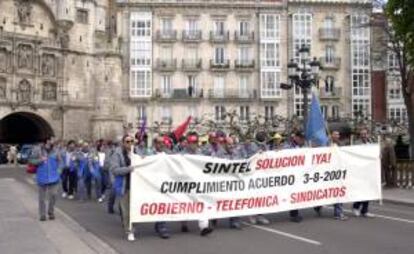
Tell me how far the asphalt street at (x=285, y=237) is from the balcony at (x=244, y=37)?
2174 inches

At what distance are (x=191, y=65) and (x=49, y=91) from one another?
14142 millimetres

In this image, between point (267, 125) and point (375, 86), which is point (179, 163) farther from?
point (375, 86)

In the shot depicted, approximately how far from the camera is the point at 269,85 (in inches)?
2771

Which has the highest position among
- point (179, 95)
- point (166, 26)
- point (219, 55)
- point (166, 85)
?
point (166, 26)

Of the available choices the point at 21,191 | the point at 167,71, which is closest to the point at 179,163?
the point at 21,191

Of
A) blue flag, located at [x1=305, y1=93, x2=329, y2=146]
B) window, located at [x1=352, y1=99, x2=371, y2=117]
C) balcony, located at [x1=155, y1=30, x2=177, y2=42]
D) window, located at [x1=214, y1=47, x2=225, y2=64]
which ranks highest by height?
balcony, located at [x1=155, y1=30, x2=177, y2=42]

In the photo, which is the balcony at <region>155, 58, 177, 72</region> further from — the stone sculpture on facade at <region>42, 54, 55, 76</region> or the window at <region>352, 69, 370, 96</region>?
the window at <region>352, 69, 370, 96</region>

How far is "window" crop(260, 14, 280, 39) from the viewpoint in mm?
70875

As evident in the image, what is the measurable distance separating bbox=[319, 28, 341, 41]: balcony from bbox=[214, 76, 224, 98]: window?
11.1m

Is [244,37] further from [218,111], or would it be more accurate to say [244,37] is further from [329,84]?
[329,84]

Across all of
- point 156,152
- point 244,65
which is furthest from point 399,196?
point 244,65

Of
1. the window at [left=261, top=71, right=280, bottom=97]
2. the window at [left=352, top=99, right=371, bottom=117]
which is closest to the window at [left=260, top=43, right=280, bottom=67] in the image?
the window at [left=261, top=71, right=280, bottom=97]

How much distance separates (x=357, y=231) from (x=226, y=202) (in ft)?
8.04

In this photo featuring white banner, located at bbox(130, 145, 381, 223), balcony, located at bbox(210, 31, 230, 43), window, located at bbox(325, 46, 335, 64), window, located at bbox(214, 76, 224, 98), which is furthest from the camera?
window, located at bbox(325, 46, 335, 64)
